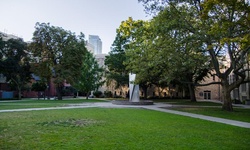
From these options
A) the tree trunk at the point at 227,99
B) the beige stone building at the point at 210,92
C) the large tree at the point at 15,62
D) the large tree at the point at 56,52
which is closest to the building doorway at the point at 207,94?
the beige stone building at the point at 210,92

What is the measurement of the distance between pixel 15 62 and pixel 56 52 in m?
9.12

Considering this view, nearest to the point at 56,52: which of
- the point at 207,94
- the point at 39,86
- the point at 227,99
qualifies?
the point at 39,86

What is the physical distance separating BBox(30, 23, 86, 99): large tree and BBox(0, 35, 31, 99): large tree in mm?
4975

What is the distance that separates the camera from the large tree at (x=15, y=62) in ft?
144

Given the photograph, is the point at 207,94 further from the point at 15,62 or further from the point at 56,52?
the point at 15,62

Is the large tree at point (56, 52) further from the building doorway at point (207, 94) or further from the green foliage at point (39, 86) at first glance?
the building doorway at point (207, 94)

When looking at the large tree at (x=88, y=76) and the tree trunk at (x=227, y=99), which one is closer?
the tree trunk at (x=227, y=99)

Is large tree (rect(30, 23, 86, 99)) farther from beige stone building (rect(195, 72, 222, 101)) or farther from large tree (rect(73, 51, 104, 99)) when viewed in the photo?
beige stone building (rect(195, 72, 222, 101))

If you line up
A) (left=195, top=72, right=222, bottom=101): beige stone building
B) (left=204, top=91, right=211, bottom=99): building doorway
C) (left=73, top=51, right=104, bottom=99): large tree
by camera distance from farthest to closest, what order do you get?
(left=204, top=91, right=211, bottom=99): building doorway
(left=195, top=72, right=222, bottom=101): beige stone building
(left=73, top=51, right=104, bottom=99): large tree

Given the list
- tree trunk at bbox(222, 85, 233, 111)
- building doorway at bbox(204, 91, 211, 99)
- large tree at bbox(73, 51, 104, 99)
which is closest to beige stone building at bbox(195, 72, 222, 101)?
building doorway at bbox(204, 91, 211, 99)

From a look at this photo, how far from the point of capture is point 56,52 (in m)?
42.8

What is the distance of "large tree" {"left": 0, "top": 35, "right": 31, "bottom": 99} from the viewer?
4397cm

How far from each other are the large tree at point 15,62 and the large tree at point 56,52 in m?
4.97

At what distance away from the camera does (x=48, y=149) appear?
6430mm
